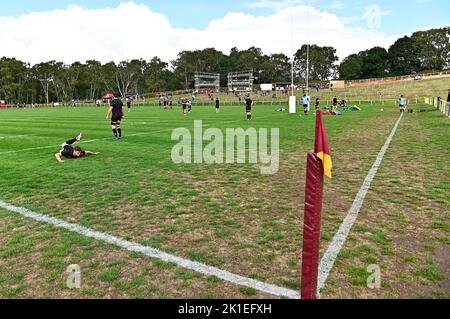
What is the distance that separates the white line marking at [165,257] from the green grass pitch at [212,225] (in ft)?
0.31

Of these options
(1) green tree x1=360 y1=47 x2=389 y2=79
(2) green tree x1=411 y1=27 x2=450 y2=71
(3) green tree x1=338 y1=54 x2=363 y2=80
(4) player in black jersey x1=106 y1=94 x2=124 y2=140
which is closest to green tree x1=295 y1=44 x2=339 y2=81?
(3) green tree x1=338 y1=54 x2=363 y2=80

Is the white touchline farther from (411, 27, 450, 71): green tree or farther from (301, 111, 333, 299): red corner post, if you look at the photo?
(411, 27, 450, 71): green tree

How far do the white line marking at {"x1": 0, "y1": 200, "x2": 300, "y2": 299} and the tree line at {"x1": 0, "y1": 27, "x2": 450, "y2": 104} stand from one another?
106 m

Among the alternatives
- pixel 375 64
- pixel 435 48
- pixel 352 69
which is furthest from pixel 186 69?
pixel 435 48

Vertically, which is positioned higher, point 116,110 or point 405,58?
point 405,58

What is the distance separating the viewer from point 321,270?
3.60m

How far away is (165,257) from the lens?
3.98m

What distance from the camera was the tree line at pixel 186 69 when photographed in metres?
105

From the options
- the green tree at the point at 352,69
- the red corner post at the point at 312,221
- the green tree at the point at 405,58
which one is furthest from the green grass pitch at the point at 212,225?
the green tree at the point at 405,58

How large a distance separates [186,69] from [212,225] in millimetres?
125847

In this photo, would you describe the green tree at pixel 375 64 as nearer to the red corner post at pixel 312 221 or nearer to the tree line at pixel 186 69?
the tree line at pixel 186 69

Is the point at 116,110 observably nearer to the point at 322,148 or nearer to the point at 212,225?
the point at 212,225

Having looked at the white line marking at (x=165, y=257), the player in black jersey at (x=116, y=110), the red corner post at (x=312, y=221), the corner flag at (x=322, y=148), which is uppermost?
the player in black jersey at (x=116, y=110)
